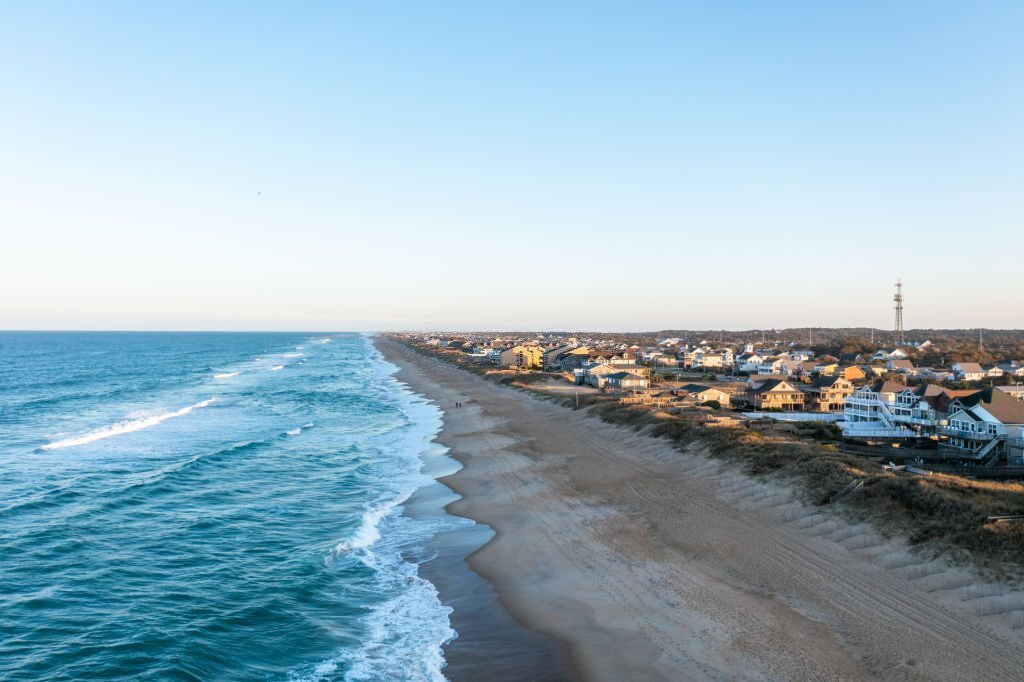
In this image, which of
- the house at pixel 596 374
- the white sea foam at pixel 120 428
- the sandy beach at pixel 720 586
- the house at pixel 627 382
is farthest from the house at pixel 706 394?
the white sea foam at pixel 120 428

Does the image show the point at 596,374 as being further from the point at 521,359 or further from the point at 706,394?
the point at 521,359

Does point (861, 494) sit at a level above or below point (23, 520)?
above

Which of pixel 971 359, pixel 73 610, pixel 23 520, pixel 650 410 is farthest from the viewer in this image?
pixel 971 359

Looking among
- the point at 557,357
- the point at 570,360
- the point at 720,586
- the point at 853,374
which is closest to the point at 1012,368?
the point at 853,374

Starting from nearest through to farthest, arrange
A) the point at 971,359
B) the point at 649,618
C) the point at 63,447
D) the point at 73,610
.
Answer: the point at 649,618 < the point at 73,610 < the point at 63,447 < the point at 971,359

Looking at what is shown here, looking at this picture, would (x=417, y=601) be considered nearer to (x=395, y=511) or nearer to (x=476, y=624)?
(x=476, y=624)

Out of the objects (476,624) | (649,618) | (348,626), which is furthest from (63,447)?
(649,618)

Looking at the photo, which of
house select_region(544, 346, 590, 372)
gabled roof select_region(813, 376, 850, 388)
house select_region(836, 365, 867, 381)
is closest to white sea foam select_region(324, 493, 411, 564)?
gabled roof select_region(813, 376, 850, 388)
